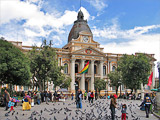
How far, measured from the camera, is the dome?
64562 mm

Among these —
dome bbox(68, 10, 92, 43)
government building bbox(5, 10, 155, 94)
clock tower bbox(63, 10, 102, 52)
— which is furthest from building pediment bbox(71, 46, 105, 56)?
dome bbox(68, 10, 92, 43)

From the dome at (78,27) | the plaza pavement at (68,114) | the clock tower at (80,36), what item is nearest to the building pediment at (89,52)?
the clock tower at (80,36)

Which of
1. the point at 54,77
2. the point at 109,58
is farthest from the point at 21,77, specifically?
the point at 109,58

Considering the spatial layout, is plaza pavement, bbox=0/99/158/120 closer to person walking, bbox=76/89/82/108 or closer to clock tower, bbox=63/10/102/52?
person walking, bbox=76/89/82/108

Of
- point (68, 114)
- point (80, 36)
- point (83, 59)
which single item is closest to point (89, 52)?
point (83, 59)

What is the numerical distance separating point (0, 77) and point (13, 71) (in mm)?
A: 2335

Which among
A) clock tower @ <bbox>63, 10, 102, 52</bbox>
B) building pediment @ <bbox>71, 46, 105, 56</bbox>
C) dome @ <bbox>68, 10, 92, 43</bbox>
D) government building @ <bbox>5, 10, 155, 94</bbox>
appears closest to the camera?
building pediment @ <bbox>71, 46, 105, 56</bbox>

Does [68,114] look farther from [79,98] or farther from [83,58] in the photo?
[83,58]

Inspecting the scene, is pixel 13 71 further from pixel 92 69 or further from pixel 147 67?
pixel 92 69

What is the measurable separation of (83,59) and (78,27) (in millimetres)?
10530

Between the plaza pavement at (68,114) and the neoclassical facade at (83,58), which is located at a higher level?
the neoclassical facade at (83,58)

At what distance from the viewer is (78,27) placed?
6519 cm

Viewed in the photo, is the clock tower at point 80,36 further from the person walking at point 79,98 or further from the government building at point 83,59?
the person walking at point 79,98

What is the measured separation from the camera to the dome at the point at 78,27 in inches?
2542
